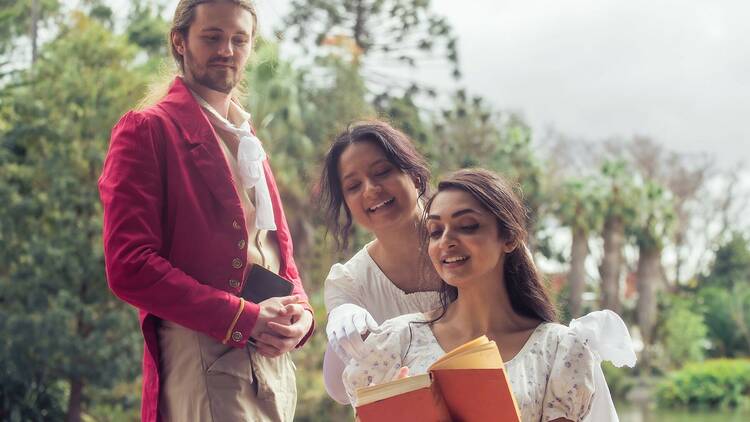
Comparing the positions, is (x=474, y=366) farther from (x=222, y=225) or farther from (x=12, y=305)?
(x=12, y=305)

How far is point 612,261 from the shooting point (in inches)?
1005

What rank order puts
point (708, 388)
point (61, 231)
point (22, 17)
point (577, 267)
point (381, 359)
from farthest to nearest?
point (577, 267), point (708, 388), point (22, 17), point (61, 231), point (381, 359)

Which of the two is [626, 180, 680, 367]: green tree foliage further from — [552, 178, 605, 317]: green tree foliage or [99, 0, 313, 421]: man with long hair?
[99, 0, 313, 421]: man with long hair

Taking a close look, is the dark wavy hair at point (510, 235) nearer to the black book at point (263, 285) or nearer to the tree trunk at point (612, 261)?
the black book at point (263, 285)

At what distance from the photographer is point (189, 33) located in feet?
8.05

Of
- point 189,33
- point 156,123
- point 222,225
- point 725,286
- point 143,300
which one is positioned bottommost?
point 725,286

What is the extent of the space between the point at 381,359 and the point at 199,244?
473 millimetres

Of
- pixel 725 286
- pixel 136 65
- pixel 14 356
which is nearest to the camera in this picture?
pixel 14 356

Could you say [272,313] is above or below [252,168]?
below

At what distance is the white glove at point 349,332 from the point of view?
222cm

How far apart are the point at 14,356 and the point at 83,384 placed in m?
0.89

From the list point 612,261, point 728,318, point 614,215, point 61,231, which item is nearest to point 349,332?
point 61,231

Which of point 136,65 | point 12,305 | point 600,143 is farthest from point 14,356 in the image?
point 600,143

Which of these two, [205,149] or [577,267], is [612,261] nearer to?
[577,267]
